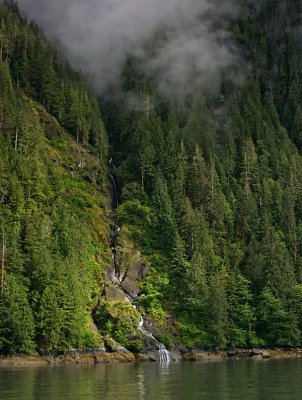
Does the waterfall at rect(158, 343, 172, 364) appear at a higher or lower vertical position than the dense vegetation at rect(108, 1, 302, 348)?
lower

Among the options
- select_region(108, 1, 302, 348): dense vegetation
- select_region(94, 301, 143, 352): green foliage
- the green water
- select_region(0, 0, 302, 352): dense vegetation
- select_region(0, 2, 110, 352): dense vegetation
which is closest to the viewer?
the green water

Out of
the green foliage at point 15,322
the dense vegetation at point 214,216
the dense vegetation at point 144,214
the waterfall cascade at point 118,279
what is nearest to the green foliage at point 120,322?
the dense vegetation at point 144,214

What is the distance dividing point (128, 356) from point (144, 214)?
44173 mm

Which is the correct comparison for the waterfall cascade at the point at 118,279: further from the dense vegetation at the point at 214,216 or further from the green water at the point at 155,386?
the green water at the point at 155,386

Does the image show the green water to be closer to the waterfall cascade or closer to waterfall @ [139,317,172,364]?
waterfall @ [139,317,172,364]

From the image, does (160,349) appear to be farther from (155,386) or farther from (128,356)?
(155,386)

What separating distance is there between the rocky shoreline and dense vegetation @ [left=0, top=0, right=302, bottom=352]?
1537 millimetres

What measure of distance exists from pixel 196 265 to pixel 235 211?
94.3 feet

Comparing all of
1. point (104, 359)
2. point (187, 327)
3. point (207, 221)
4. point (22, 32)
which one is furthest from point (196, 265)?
point (22, 32)

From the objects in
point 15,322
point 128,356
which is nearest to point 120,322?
point 128,356

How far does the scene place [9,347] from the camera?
82375 mm

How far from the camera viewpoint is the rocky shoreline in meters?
81.9

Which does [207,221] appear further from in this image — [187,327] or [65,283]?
[65,283]

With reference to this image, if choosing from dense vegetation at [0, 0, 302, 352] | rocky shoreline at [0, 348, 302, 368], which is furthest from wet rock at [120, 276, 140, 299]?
rocky shoreline at [0, 348, 302, 368]
